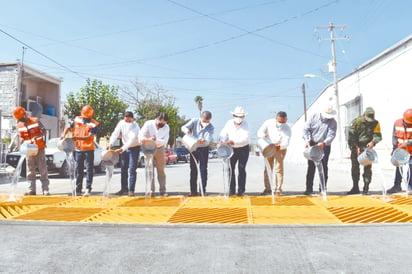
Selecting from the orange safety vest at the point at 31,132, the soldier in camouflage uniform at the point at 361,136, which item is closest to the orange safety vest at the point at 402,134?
the soldier in camouflage uniform at the point at 361,136

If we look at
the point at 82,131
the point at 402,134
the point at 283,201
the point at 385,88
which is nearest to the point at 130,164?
the point at 82,131

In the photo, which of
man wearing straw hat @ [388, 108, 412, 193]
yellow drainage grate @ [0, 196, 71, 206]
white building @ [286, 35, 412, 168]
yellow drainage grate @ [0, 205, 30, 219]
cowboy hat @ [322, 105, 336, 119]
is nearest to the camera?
yellow drainage grate @ [0, 205, 30, 219]

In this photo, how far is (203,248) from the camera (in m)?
3.21

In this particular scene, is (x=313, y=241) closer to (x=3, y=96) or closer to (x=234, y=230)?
(x=234, y=230)

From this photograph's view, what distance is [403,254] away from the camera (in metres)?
3.02

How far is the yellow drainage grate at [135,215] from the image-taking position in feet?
14.5

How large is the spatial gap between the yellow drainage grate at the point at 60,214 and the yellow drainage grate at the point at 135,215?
0.19 m

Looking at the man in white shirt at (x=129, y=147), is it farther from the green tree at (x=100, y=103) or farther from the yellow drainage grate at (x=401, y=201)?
the green tree at (x=100, y=103)

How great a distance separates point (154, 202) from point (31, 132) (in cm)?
309

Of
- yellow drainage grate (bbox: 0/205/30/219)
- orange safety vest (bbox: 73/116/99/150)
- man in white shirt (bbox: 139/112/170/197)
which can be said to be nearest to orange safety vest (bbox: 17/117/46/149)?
orange safety vest (bbox: 73/116/99/150)

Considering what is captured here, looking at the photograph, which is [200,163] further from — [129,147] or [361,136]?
[361,136]

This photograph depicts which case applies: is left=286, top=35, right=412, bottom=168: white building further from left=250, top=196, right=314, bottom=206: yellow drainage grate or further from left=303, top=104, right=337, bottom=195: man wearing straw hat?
left=250, top=196, right=314, bottom=206: yellow drainage grate

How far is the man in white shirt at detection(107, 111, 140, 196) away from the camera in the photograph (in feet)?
22.9

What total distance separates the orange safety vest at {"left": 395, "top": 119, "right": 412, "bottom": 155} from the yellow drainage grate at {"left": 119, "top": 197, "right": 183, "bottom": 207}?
464cm
